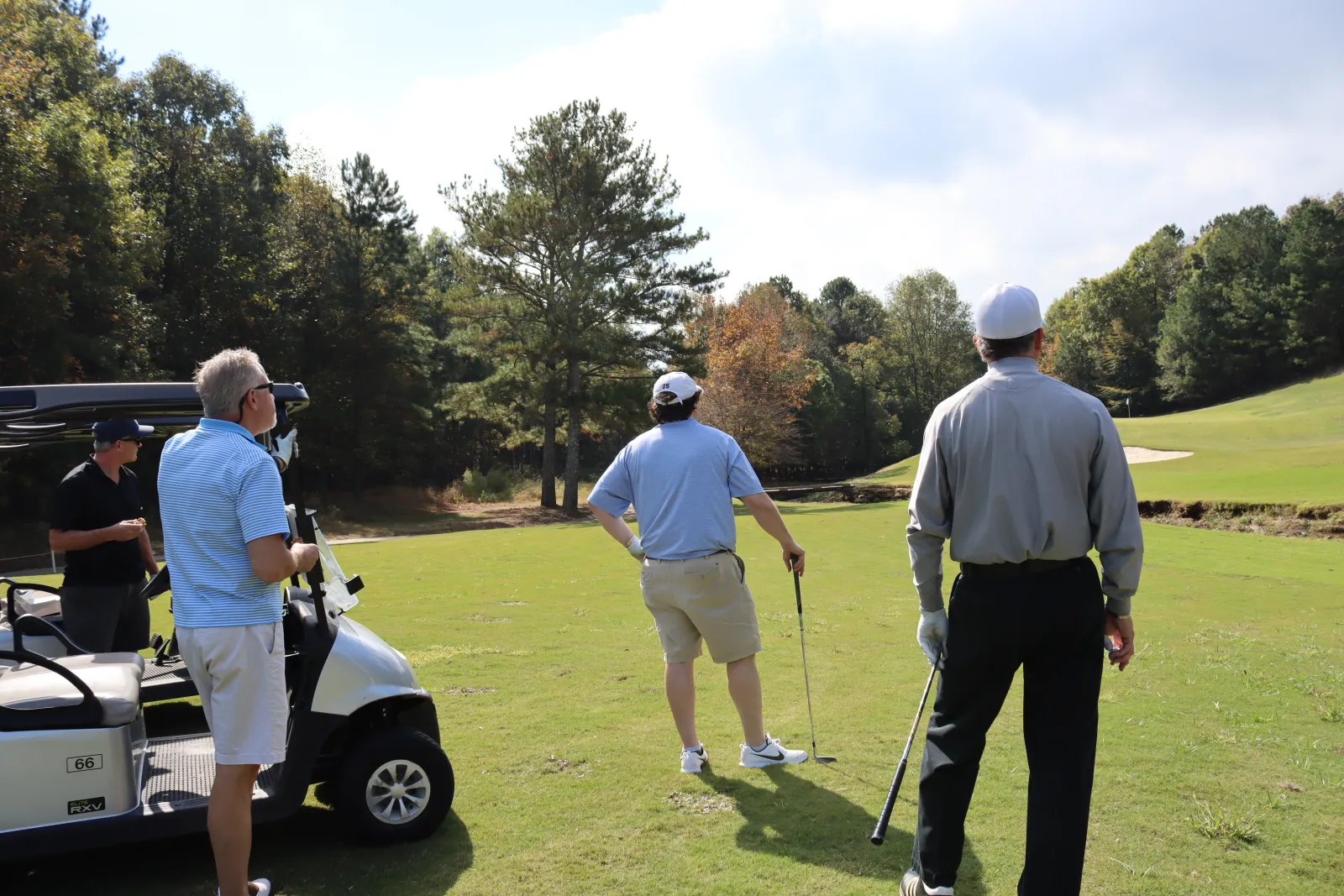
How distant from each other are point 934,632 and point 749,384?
47974mm

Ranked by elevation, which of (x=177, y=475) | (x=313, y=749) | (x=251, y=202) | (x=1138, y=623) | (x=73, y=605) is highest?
(x=251, y=202)

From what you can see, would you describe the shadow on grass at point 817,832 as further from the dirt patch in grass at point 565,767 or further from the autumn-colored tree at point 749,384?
the autumn-colored tree at point 749,384

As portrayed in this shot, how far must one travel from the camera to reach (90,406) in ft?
12.8

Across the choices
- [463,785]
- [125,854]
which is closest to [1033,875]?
[463,785]

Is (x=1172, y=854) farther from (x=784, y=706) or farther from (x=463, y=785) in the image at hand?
(x=463, y=785)

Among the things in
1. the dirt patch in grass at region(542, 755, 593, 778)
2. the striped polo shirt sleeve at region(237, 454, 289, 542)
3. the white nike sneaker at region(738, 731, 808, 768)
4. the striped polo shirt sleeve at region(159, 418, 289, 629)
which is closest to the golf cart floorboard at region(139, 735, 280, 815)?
the striped polo shirt sleeve at region(159, 418, 289, 629)

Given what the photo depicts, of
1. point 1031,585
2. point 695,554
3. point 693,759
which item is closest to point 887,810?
point 1031,585

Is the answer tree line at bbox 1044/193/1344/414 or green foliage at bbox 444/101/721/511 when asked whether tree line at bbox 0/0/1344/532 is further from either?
tree line at bbox 1044/193/1344/414

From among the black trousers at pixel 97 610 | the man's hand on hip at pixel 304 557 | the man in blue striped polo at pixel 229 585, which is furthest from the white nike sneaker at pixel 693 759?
the black trousers at pixel 97 610

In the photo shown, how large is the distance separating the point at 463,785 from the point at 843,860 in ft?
6.95

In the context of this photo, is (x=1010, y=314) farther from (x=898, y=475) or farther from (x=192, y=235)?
(x=898, y=475)

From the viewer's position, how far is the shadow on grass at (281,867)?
377 cm

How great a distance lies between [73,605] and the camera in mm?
5934

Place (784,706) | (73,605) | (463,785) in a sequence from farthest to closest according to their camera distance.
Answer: (784,706), (73,605), (463,785)
